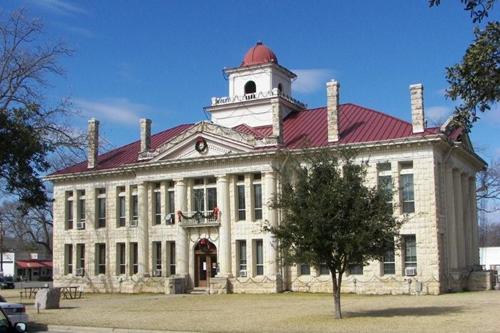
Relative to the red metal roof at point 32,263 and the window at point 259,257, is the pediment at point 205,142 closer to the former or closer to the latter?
the window at point 259,257

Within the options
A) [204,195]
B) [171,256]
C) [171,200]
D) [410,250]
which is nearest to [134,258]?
[171,256]

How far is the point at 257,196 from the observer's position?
44562 mm

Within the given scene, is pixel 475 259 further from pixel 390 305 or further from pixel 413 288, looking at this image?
pixel 390 305

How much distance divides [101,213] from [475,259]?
1089 inches

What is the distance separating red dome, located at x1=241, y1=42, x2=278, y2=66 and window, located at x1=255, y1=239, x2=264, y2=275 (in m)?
15.1

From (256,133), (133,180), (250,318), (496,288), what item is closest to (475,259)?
(496,288)

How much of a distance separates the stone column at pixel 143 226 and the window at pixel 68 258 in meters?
7.78

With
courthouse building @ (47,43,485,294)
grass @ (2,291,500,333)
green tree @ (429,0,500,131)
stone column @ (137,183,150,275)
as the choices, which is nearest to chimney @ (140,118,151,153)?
courthouse building @ (47,43,485,294)

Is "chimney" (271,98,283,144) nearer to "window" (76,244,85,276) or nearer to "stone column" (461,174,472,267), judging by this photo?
"stone column" (461,174,472,267)

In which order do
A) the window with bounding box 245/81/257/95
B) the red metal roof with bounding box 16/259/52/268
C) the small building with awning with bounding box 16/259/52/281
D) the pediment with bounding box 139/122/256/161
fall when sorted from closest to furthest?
1. the pediment with bounding box 139/122/256/161
2. the window with bounding box 245/81/257/95
3. the red metal roof with bounding box 16/259/52/268
4. the small building with awning with bounding box 16/259/52/281

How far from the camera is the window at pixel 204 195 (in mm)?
46159

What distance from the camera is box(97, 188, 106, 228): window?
51625 millimetres

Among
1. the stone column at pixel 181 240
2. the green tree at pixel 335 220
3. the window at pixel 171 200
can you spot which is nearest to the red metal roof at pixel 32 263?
the window at pixel 171 200

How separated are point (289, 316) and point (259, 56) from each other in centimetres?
3139
